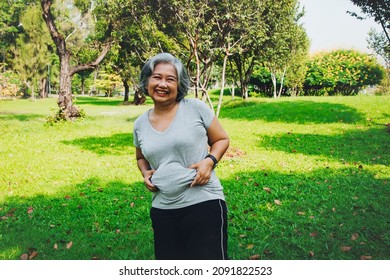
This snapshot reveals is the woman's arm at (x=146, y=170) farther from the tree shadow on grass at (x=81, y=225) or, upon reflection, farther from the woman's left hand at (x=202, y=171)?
Result: the tree shadow on grass at (x=81, y=225)

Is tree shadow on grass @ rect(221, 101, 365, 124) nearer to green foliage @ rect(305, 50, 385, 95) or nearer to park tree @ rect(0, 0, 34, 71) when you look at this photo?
green foliage @ rect(305, 50, 385, 95)

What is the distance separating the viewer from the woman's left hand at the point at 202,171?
2.67 meters

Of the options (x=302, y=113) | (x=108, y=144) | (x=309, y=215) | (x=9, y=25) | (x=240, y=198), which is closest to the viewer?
(x=309, y=215)

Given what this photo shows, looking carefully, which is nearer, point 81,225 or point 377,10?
point 81,225

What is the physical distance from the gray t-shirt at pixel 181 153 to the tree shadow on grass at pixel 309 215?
220cm

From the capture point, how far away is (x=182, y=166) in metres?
2.73

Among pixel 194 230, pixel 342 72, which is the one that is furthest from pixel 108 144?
pixel 342 72

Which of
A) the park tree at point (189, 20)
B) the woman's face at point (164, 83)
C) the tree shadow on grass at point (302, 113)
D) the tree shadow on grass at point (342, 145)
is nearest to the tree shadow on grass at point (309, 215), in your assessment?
the tree shadow on grass at point (342, 145)

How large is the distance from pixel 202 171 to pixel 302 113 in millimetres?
17612

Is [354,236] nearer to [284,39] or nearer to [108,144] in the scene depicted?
[108,144]

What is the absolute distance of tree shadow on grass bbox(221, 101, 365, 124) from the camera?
17391 millimetres

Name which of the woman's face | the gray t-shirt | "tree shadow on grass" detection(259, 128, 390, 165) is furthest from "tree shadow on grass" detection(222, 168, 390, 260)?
the woman's face

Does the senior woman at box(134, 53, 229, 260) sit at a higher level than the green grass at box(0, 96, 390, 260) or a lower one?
higher

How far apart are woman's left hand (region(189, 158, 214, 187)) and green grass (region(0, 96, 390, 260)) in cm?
229
